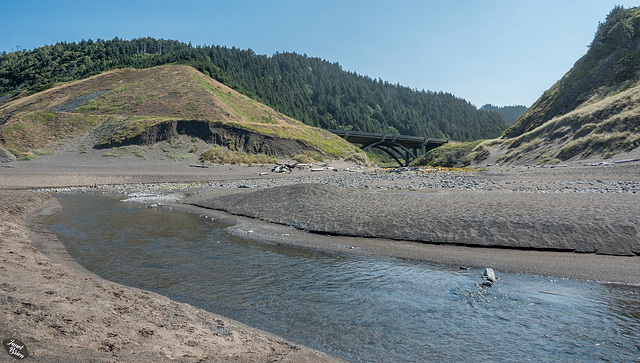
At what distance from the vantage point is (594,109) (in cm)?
4588

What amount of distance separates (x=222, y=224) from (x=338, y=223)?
5.26 metres

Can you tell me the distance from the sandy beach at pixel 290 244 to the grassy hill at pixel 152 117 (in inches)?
1331

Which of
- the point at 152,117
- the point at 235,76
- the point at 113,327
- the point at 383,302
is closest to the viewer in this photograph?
the point at 113,327

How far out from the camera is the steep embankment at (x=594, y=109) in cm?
3827

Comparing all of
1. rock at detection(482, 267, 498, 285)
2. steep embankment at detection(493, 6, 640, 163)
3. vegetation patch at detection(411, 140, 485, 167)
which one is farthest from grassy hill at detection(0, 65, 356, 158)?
rock at detection(482, 267, 498, 285)

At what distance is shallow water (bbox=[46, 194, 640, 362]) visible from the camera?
5.38m

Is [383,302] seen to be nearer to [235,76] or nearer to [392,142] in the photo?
[392,142]

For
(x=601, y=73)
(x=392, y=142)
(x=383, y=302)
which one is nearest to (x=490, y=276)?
(x=383, y=302)

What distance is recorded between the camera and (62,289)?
630cm

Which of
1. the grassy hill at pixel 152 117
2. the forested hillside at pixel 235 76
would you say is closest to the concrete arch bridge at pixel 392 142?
the grassy hill at pixel 152 117

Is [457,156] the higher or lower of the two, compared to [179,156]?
higher

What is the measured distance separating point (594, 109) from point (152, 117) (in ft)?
211

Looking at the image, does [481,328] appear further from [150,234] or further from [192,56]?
[192,56]

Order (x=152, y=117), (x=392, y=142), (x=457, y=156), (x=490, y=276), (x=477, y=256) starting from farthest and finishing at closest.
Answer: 1. (x=392, y=142)
2. (x=457, y=156)
3. (x=152, y=117)
4. (x=477, y=256)
5. (x=490, y=276)
